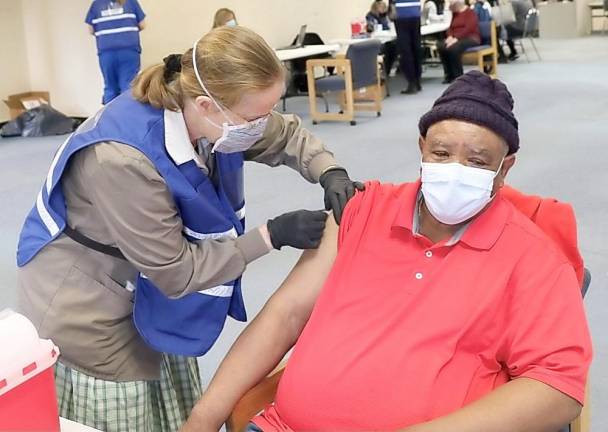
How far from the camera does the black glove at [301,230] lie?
5.21 feet

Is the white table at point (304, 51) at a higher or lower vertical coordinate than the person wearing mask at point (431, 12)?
lower

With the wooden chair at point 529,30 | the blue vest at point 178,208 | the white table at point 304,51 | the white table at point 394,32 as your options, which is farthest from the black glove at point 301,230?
the wooden chair at point 529,30

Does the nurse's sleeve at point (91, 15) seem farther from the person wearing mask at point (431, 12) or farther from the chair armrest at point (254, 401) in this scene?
the chair armrest at point (254, 401)

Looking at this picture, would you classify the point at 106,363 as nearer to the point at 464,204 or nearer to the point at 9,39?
the point at 464,204

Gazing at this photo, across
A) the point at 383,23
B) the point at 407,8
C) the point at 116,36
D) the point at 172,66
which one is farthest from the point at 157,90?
the point at 383,23

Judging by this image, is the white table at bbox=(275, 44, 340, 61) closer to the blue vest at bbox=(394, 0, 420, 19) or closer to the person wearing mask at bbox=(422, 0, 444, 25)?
the blue vest at bbox=(394, 0, 420, 19)

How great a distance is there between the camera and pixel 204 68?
150 cm

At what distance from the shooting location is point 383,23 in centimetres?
938

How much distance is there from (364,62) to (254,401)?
5654mm

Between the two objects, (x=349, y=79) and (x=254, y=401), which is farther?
(x=349, y=79)

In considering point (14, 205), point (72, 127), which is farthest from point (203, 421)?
point (72, 127)

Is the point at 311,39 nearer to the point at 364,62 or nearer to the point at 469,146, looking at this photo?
the point at 364,62

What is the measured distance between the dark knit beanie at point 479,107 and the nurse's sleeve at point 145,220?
19.7 inches

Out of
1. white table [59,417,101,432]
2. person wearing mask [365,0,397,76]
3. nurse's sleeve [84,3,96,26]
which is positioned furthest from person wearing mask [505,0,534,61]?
white table [59,417,101,432]
